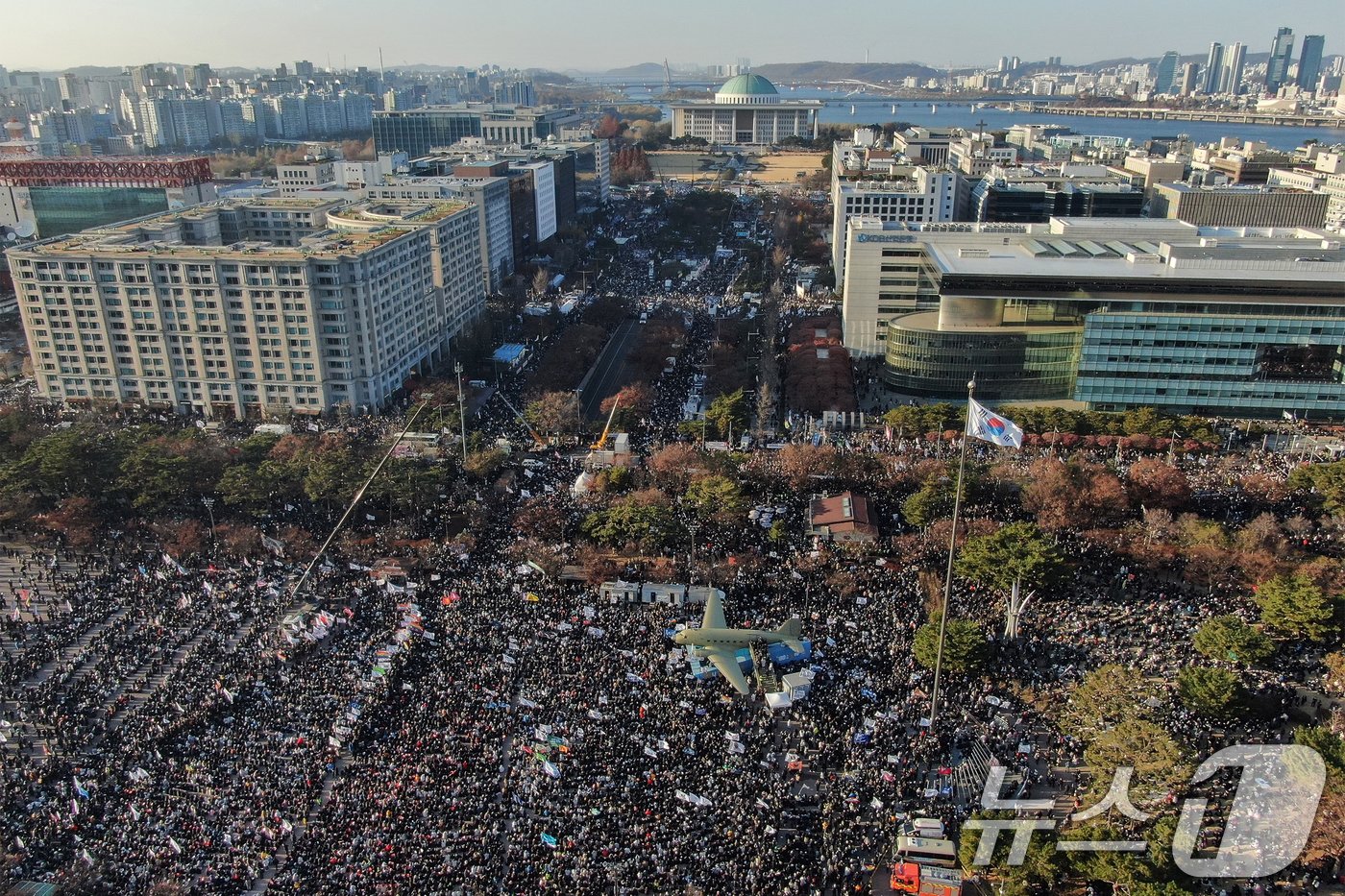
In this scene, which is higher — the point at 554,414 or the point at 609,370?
the point at 554,414

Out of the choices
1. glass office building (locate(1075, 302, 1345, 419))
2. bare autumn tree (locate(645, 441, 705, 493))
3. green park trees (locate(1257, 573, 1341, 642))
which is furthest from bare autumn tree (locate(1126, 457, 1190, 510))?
bare autumn tree (locate(645, 441, 705, 493))

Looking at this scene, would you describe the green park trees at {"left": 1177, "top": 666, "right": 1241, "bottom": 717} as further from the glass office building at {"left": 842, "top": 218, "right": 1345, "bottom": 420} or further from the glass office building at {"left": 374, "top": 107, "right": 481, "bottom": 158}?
the glass office building at {"left": 374, "top": 107, "right": 481, "bottom": 158}

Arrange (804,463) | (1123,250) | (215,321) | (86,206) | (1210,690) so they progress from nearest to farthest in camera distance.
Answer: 1. (1210,690)
2. (804,463)
3. (215,321)
4. (1123,250)
5. (86,206)

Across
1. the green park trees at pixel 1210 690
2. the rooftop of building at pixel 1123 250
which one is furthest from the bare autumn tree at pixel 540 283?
the green park trees at pixel 1210 690

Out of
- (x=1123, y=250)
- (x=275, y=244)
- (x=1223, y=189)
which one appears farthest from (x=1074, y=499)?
(x=1223, y=189)

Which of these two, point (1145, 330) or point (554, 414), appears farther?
point (1145, 330)

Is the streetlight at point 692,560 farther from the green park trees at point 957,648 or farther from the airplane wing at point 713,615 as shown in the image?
the green park trees at point 957,648

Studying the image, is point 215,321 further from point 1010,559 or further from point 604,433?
point 1010,559
